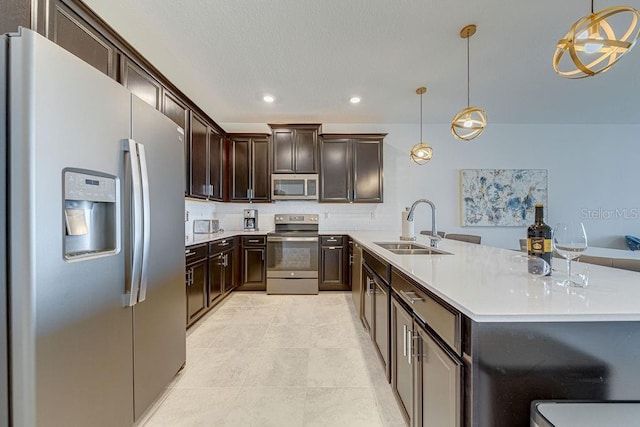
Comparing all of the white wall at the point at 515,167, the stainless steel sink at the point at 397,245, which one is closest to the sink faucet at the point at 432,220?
the stainless steel sink at the point at 397,245

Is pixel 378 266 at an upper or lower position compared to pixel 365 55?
lower

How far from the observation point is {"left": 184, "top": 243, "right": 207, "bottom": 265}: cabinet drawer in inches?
101

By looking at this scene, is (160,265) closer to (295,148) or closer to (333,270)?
(333,270)

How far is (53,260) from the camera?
968 millimetres

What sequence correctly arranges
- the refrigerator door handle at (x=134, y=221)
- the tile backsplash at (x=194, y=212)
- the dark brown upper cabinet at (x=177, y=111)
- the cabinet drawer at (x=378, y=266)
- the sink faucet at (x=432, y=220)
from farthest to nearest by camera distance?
the tile backsplash at (x=194, y=212), the dark brown upper cabinet at (x=177, y=111), the sink faucet at (x=432, y=220), the cabinet drawer at (x=378, y=266), the refrigerator door handle at (x=134, y=221)

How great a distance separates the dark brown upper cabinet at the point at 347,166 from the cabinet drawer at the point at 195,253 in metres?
2.01

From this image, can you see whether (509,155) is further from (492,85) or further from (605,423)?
(605,423)

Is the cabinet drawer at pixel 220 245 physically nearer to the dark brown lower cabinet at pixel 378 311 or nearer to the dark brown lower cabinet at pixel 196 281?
the dark brown lower cabinet at pixel 196 281

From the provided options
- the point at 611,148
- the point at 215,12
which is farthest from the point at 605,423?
the point at 611,148

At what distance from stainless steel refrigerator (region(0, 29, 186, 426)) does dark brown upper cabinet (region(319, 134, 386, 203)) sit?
2918 millimetres

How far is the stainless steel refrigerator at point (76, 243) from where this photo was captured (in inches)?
35.7

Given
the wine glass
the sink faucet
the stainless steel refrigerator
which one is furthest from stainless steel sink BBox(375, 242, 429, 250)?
the stainless steel refrigerator

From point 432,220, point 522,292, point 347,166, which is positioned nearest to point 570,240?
point 522,292

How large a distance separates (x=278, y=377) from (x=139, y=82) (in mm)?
2618
